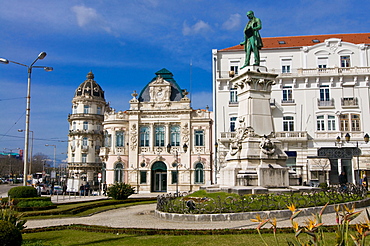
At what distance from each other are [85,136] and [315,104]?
4337 cm

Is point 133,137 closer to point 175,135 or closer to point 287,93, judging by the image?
point 175,135

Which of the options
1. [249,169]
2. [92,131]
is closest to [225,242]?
[249,169]

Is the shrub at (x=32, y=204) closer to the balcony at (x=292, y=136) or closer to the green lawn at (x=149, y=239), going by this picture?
the green lawn at (x=149, y=239)

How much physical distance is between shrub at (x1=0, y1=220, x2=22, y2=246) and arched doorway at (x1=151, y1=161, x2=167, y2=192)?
126ft

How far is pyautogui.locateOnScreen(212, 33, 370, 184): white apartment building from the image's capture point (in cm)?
3847

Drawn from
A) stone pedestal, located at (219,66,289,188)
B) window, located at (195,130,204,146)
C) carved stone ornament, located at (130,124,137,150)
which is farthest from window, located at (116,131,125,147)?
stone pedestal, located at (219,66,289,188)

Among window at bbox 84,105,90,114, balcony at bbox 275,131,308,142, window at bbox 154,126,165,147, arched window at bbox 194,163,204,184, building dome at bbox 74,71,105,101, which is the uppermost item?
building dome at bbox 74,71,105,101

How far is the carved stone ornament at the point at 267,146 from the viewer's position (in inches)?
739

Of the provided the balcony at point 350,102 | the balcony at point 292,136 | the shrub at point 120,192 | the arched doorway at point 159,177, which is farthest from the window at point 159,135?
the balcony at point 350,102

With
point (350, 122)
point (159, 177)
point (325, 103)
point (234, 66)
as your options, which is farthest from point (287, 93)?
point (159, 177)

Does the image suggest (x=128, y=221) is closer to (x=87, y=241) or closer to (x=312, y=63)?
(x=87, y=241)

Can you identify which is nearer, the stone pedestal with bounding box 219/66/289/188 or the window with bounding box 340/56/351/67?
the stone pedestal with bounding box 219/66/289/188

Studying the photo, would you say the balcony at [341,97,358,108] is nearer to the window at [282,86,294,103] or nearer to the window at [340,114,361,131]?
the window at [340,114,361,131]

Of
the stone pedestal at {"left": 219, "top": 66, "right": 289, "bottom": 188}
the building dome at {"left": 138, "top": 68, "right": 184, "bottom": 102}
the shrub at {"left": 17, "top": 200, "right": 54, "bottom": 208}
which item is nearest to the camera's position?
the stone pedestal at {"left": 219, "top": 66, "right": 289, "bottom": 188}
